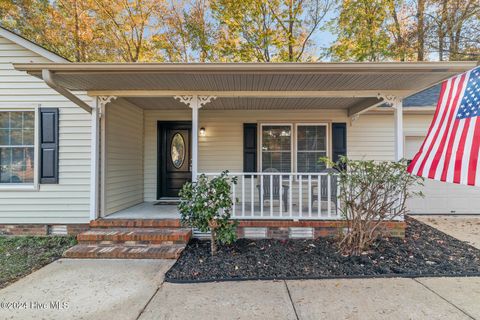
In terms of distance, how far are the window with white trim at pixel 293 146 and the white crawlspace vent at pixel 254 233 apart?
80.9 inches

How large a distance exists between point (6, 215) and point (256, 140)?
210 inches

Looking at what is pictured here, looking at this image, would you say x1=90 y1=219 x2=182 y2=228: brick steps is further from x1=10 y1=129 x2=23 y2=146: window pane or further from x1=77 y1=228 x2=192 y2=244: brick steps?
x1=10 y1=129 x2=23 y2=146: window pane

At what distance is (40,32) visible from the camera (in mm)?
11617

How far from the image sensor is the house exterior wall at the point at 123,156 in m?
5.06

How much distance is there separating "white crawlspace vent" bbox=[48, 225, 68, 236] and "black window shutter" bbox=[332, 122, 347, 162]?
598 cm

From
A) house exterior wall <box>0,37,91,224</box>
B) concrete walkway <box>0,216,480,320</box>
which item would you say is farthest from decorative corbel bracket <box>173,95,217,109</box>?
concrete walkway <box>0,216,480,320</box>

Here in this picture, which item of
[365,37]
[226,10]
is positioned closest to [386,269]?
[365,37]

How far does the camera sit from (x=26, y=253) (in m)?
4.13

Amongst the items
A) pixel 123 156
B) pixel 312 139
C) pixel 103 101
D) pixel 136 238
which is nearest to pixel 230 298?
pixel 136 238

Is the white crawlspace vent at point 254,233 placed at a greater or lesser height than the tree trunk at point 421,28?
lesser

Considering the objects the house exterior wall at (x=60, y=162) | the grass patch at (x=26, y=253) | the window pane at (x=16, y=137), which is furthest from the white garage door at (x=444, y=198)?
the window pane at (x=16, y=137)

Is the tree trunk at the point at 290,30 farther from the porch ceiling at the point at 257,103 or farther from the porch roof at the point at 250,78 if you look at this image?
the porch roof at the point at 250,78

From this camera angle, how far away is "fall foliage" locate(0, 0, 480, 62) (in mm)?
10836

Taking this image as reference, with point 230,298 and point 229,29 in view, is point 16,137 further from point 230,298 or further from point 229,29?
point 229,29
